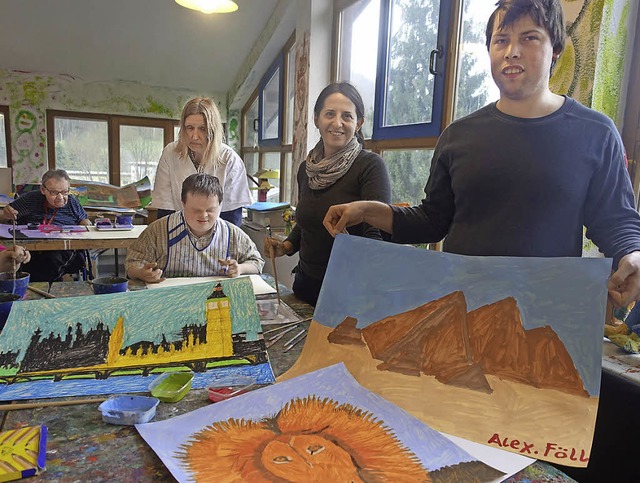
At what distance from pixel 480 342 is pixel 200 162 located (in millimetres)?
1636

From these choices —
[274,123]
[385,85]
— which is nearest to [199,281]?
[385,85]

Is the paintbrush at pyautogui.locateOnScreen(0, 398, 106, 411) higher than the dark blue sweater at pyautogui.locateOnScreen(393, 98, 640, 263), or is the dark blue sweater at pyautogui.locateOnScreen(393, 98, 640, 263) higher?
the dark blue sweater at pyautogui.locateOnScreen(393, 98, 640, 263)

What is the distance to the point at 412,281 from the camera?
847 millimetres

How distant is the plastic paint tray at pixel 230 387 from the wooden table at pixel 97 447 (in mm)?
20

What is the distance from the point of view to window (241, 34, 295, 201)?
443 cm

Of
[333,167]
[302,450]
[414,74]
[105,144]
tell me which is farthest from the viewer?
[105,144]

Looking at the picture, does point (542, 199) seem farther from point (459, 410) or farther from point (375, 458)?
point (375, 458)

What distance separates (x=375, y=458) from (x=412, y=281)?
0.34 meters

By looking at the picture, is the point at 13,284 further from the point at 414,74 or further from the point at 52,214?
the point at 52,214

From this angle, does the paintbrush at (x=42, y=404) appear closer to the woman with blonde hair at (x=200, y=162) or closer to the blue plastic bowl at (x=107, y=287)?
the blue plastic bowl at (x=107, y=287)

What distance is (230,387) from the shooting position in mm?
790

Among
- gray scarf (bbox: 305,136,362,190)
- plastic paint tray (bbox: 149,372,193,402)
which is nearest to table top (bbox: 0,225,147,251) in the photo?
gray scarf (bbox: 305,136,362,190)

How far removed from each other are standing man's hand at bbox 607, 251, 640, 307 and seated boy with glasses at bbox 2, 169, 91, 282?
122 inches

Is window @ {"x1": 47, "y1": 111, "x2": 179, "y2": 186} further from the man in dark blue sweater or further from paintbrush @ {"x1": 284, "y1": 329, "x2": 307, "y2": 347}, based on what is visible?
the man in dark blue sweater
